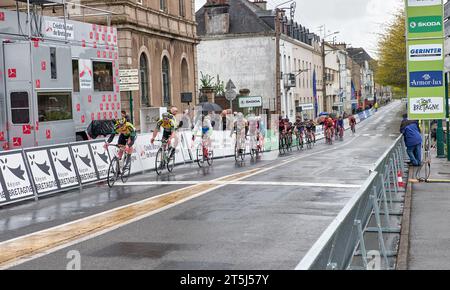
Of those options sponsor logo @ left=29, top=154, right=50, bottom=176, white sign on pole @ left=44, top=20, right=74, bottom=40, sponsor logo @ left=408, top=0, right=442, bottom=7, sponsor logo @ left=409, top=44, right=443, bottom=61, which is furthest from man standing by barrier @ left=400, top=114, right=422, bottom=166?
white sign on pole @ left=44, top=20, right=74, bottom=40

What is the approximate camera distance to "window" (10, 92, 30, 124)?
17.8m

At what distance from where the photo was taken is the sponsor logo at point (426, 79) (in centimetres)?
1553

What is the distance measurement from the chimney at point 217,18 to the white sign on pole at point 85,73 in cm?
4270

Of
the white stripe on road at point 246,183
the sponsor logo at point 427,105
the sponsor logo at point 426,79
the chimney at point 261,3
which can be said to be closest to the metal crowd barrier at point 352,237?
the white stripe on road at point 246,183

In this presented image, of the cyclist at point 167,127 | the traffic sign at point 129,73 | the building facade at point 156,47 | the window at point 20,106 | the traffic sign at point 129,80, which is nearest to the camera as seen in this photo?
the window at point 20,106

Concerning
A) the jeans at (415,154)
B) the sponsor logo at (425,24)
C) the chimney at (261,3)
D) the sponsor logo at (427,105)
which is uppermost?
the chimney at (261,3)

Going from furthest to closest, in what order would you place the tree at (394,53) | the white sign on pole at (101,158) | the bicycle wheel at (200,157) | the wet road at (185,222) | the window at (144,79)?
1. the tree at (394,53)
2. the window at (144,79)
3. the bicycle wheel at (200,157)
4. the white sign on pole at (101,158)
5. the wet road at (185,222)

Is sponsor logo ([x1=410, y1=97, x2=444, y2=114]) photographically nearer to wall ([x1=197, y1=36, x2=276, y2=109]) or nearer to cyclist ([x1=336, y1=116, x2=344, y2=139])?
cyclist ([x1=336, y1=116, x2=344, y2=139])

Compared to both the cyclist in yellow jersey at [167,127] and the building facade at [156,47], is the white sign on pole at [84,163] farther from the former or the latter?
the building facade at [156,47]

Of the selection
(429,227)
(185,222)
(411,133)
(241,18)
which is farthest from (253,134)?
(241,18)

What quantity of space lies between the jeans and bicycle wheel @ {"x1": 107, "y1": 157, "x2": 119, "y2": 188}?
8277 millimetres

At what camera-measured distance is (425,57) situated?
613 inches

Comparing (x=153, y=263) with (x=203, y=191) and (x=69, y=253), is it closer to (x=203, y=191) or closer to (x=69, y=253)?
(x=69, y=253)
